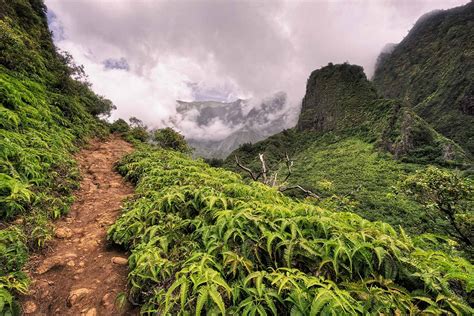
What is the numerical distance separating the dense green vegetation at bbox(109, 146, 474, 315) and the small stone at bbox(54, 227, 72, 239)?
6.16 feet

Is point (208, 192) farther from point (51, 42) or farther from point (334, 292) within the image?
point (51, 42)

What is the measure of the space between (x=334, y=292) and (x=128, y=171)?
9281mm

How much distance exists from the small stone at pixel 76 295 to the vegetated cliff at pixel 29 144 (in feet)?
1.90

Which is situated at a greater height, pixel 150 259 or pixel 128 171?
pixel 128 171

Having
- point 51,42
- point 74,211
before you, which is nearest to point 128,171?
point 74,211

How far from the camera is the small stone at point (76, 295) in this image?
330cm

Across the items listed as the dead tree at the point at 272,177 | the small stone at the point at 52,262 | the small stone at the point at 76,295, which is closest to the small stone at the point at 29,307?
the small stone at the point at 76,295

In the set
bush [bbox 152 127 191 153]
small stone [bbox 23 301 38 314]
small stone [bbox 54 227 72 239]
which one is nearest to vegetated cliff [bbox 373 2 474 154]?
bush [bbox 152 127 191 153]

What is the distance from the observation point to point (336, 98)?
3509 inches

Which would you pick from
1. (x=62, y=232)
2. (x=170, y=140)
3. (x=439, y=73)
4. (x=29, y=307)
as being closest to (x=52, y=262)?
(x=29, y=307)

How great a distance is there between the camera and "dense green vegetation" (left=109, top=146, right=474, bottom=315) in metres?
2.35

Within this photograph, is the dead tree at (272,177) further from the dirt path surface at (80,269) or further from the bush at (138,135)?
the bush at (138,135)

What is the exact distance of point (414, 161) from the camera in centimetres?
4100

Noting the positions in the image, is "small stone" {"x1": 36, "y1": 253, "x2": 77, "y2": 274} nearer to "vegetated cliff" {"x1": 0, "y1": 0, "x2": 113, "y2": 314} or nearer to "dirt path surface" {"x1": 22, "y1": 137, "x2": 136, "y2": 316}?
"dirt path surface" {"x1": 22, "y1": 137, "x2": 136, "y2": 316}
